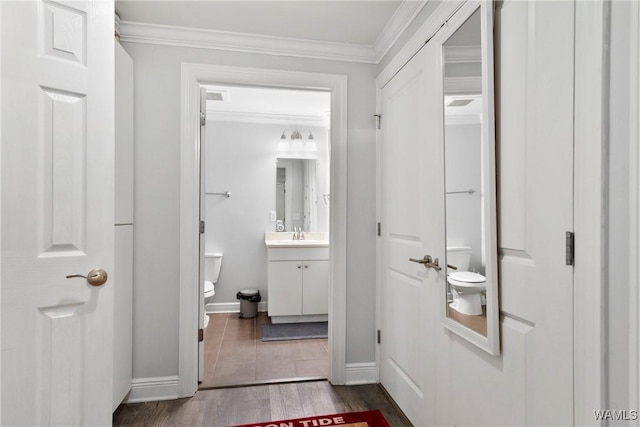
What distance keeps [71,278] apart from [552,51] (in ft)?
5.94

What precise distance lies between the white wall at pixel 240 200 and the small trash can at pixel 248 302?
22cm

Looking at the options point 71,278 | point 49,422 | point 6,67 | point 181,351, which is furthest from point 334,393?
point 6,67

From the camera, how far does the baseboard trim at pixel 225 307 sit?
396cm

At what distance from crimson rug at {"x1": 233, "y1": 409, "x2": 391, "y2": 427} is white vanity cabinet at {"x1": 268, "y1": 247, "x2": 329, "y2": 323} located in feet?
5.43

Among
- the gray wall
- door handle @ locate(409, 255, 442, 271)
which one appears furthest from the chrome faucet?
door handle @ locate(409, 255, 442, 271)

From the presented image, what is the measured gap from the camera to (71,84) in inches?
50.4

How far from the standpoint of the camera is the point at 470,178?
1.37 metres

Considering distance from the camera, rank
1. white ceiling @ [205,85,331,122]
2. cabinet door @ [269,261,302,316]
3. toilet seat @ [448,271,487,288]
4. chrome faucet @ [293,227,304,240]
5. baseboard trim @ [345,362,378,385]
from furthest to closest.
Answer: chrome faucet @ [293,227,304,240], cabinet door @ [269,261,302,316], white ceiling @ [205,85,331,122], baseboard trim @ [345,362,378,385], toilet seat @ [448,271,487,288]

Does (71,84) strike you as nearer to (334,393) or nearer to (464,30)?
(464,30)

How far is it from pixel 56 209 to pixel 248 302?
2.73 meters

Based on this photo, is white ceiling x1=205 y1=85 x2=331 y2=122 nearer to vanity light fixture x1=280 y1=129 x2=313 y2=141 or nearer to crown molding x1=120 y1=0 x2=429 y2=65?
vanity light fixture x1=280 y1=129 x2=313 y2=141

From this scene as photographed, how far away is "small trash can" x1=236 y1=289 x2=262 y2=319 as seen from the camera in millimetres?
3775

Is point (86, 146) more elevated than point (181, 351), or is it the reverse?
point (86, 146)

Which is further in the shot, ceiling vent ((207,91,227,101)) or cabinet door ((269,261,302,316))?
cabinet door ((269,261,302,316))
